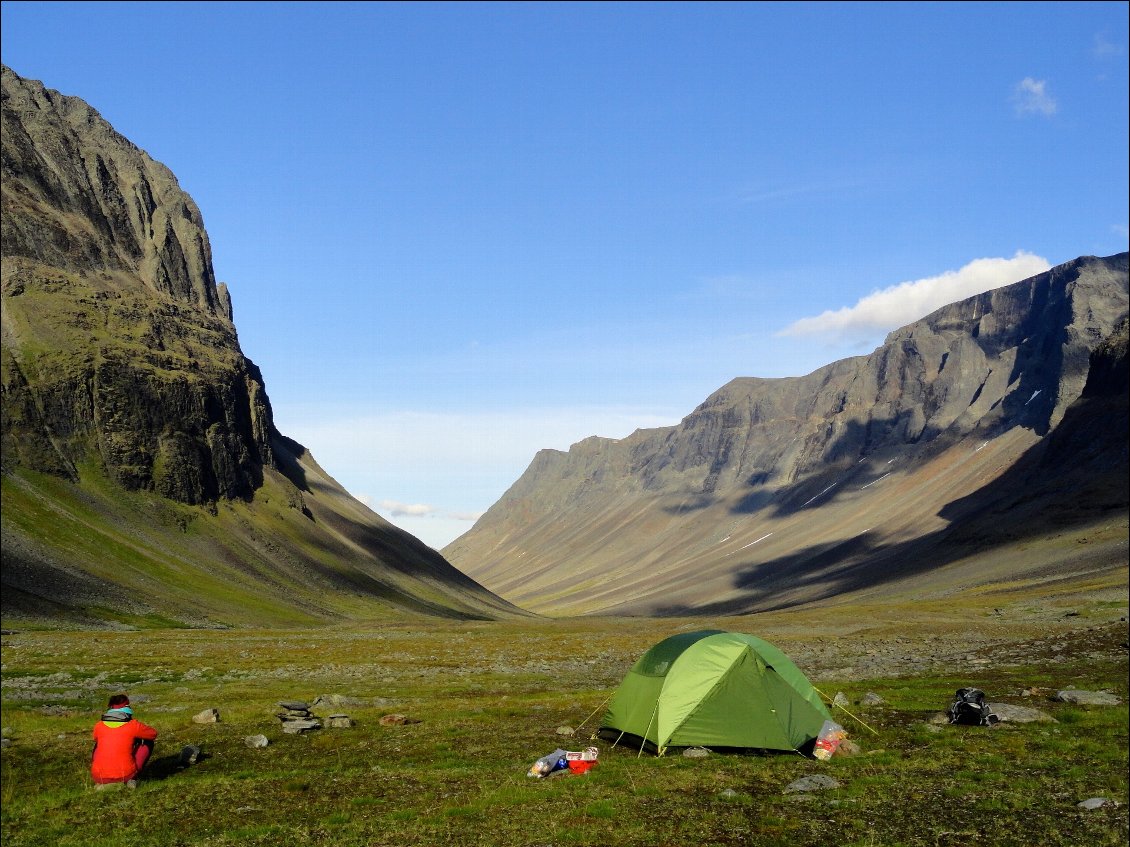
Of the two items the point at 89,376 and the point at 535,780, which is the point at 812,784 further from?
the point at 89,376

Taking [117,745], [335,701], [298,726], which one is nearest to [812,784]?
[117,745]

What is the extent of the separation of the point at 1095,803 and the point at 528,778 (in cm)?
1214

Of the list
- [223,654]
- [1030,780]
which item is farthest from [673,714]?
[223,654]

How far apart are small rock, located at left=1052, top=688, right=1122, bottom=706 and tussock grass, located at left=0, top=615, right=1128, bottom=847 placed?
2.21 feet

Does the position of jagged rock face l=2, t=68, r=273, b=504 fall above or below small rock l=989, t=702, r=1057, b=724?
above

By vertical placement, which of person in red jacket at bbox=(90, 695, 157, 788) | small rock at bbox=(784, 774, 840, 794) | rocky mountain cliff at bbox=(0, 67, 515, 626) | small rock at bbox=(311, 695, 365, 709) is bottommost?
small rock at bbox=(784, 774, 840, 794)

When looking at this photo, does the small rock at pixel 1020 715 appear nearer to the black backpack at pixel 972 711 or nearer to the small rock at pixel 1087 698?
the black backpack at pixel 972 711

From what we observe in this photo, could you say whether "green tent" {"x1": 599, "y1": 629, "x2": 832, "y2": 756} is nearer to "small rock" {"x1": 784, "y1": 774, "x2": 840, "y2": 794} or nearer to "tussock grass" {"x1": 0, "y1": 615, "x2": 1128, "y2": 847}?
"tussock grass" {"x1": 0, "y1": 615, "x2": 1128, "y2": 847}

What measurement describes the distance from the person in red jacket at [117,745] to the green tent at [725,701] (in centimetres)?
1324

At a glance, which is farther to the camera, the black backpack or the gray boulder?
the gray boulder

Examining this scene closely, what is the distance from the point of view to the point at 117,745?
22547 mm

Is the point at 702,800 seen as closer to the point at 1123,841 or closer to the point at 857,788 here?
the point at 857,788

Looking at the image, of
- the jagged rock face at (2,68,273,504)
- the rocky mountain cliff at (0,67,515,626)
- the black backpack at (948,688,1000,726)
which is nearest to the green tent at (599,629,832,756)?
the black backpack at (948,688,1000,726)

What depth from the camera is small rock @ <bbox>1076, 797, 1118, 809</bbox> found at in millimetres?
18136
